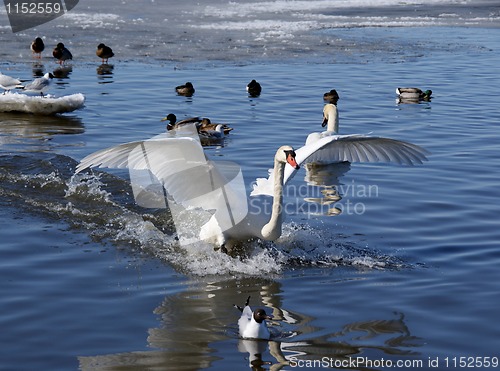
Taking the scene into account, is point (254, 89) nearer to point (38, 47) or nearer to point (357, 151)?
point (38, 47)

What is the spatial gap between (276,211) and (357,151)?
2.16 metres

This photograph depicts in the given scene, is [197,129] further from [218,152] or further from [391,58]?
[391,58]

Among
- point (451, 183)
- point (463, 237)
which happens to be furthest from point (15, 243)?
point (451, 183)

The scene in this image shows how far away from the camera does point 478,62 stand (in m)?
22.8

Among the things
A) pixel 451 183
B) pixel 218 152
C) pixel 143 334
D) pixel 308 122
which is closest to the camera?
pixel 143 334

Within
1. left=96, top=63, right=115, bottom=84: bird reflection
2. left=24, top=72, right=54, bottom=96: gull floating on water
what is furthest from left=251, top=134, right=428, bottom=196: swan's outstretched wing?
left=96, top=63, right=115, bottom=84: bird reflection

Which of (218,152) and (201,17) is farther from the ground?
(201,17)

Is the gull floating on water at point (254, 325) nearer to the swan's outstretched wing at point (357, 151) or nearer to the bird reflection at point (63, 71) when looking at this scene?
the swan's outstretched wing at point (357, 151)

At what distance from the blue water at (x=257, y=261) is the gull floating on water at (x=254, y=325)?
0.10 metres

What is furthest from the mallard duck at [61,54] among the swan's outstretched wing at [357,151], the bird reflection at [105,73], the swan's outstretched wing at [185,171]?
the swan's outstretched wing at [185,171]

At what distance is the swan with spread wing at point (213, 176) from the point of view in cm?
865

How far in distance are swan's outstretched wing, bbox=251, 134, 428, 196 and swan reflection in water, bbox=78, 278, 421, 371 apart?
1.90 m

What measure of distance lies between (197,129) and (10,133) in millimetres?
3118

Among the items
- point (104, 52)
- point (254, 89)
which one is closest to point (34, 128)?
point (254, 89)
